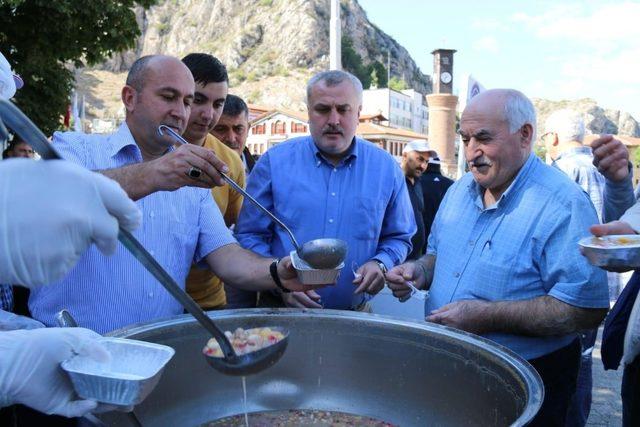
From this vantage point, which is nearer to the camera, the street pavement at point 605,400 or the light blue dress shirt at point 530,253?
the light blue dress shirt at point 530,253

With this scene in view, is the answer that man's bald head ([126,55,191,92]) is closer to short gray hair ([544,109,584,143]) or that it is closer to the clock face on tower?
short gray hair ([544,109,584,143])

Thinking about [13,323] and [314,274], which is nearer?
[13,323]

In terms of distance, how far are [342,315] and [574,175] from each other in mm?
2580

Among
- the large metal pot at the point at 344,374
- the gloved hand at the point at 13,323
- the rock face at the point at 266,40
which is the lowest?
the large metal pot at the point at 344,374

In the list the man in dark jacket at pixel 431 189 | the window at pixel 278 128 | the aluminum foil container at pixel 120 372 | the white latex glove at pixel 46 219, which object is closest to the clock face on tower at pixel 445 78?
the window at pixel 278 128

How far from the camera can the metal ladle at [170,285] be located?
2.56 feet

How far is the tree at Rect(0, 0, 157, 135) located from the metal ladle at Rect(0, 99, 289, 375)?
25.5 feet

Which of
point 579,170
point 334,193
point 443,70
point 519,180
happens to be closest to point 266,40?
point 443,70

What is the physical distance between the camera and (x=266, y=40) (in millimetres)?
75812

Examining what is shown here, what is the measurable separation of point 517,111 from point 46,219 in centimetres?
155

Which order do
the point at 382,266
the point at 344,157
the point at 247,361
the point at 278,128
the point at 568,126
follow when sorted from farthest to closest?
the point at 278,128
the point at 568,126
the point at 344,157
the point at 382,266
the point at 247,361

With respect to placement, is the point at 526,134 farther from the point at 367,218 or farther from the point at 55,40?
the point at 55,40

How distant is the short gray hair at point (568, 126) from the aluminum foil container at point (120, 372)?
3.30 meters

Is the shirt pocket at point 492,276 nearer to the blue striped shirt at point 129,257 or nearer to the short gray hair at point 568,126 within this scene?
the blue striped shirt at point 129,257
